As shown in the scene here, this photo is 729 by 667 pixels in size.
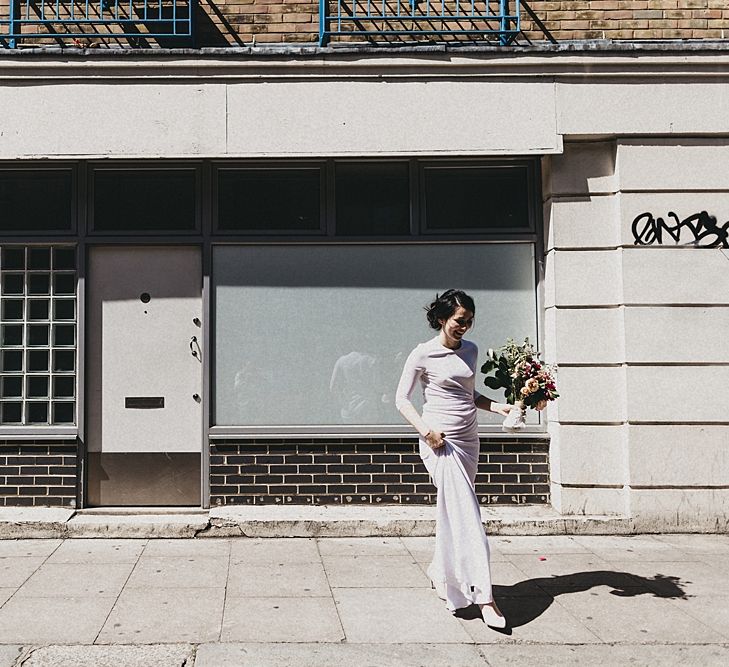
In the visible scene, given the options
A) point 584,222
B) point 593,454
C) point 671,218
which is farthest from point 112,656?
point 671,218

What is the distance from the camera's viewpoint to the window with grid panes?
8.02m

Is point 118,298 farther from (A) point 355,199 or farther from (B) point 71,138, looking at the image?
(A) point 355,199

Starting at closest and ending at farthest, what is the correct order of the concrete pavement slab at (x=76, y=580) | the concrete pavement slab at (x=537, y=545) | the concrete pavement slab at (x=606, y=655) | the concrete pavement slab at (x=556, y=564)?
the concrete pavement slab at (x=606, y=655), the concrete pavement slab at (x=76, y=580), the concrete pavement slab at (x=556, y=564), the concrete pavement slab at (x=537, y=545)

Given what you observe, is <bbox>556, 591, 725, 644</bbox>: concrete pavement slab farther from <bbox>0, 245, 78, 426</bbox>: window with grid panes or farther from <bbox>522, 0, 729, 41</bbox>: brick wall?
<bbox>522, 0, 729, 41</bbox>: brick wall

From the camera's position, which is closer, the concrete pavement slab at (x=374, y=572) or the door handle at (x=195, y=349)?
the concrete pavement slab at (x=374, y=572)

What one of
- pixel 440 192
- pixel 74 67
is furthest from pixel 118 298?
pixel 440 192

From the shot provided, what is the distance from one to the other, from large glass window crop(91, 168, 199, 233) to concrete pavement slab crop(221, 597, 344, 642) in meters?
3.86

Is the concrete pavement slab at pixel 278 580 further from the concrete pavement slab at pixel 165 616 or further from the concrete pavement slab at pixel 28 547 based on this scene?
the concrete pavement slab at pixel 28 547

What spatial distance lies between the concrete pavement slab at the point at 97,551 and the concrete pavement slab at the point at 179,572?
21cm

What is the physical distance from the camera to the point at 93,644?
479 centimetres

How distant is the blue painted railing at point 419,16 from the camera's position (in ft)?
26.0

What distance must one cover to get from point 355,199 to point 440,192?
83 cm

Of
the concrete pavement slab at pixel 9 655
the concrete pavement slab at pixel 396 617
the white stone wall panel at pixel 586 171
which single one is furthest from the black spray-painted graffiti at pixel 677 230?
the concrete pavement slab at pixel 9 655

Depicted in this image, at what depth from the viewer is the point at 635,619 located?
529cm
